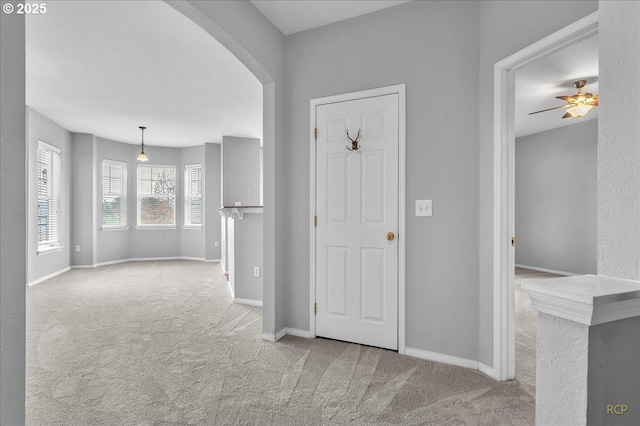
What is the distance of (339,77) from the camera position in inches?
112

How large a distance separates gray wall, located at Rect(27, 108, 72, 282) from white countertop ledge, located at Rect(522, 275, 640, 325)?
20.9 feet

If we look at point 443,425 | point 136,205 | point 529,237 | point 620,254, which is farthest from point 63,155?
point 529,237

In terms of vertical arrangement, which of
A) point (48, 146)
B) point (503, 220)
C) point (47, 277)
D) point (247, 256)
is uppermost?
point (48, 146)

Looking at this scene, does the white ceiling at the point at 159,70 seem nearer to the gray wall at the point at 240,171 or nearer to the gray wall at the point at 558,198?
the gray wall at the point at 558,198

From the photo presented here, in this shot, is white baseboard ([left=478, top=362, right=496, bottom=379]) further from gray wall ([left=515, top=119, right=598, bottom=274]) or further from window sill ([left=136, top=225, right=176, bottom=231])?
Result: window sill ([left=136, top=225, right=176, bottom=231])

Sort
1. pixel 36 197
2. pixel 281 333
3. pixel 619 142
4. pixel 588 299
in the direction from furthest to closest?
1. pixel 36 197
2. pixel 281 333
3. pixel 619 142
4. pixel 588 299

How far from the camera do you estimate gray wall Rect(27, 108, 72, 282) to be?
16.5 feet

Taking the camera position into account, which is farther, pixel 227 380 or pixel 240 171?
pixel 240 171

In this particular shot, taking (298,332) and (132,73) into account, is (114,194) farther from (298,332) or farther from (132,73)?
(298,332)

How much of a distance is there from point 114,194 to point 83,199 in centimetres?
77

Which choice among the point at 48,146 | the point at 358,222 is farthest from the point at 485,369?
the point at 48,146

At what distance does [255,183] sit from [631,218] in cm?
686

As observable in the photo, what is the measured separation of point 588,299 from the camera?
28.4 inches
